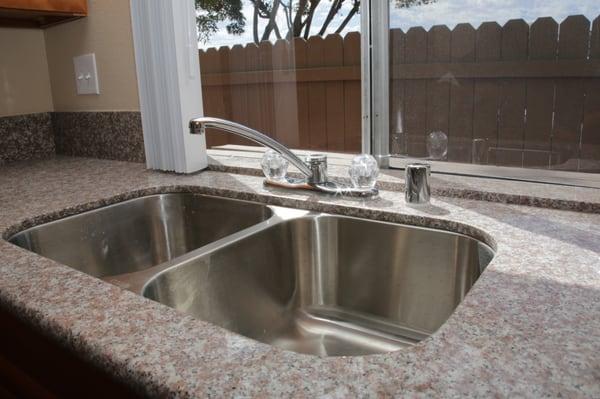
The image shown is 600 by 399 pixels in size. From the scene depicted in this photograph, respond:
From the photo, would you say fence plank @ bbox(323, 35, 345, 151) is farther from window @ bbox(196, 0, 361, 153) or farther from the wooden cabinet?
the wooden cabinet

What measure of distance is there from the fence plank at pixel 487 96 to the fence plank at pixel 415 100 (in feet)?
0.45

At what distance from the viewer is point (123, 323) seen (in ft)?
1.96

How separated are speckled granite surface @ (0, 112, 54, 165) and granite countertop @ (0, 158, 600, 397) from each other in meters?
1.02

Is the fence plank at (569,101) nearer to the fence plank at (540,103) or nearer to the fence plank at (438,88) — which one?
the fence plank at (540,103)

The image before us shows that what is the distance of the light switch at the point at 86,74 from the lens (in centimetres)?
170

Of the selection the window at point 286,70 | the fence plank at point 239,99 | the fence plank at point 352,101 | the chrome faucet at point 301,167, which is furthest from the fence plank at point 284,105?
the chrome faucet at point 301,167

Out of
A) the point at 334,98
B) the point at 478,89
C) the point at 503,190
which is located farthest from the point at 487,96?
the point at 334,98

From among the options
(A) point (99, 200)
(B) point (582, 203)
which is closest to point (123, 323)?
(A) point (99, 200)

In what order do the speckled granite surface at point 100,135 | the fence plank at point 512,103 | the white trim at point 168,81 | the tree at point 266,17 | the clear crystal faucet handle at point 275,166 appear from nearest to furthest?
1. the fence plank at point 512,103
2. the clear crystal faucet handle at point 275,166
3. the white trim at point 168,81
4. the tree at point 266,17
5. the speckled granite surface at point 100,135

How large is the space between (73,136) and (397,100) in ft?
3.96

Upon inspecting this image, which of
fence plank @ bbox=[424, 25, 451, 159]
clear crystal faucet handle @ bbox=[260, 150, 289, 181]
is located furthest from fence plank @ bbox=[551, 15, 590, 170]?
clear crystal faucet handle @ bbox=[260, 150, 289, 181]

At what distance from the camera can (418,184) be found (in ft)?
3.50

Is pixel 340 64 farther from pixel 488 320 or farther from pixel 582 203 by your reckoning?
pixel 488 320

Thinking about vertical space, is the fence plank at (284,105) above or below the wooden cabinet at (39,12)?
below
